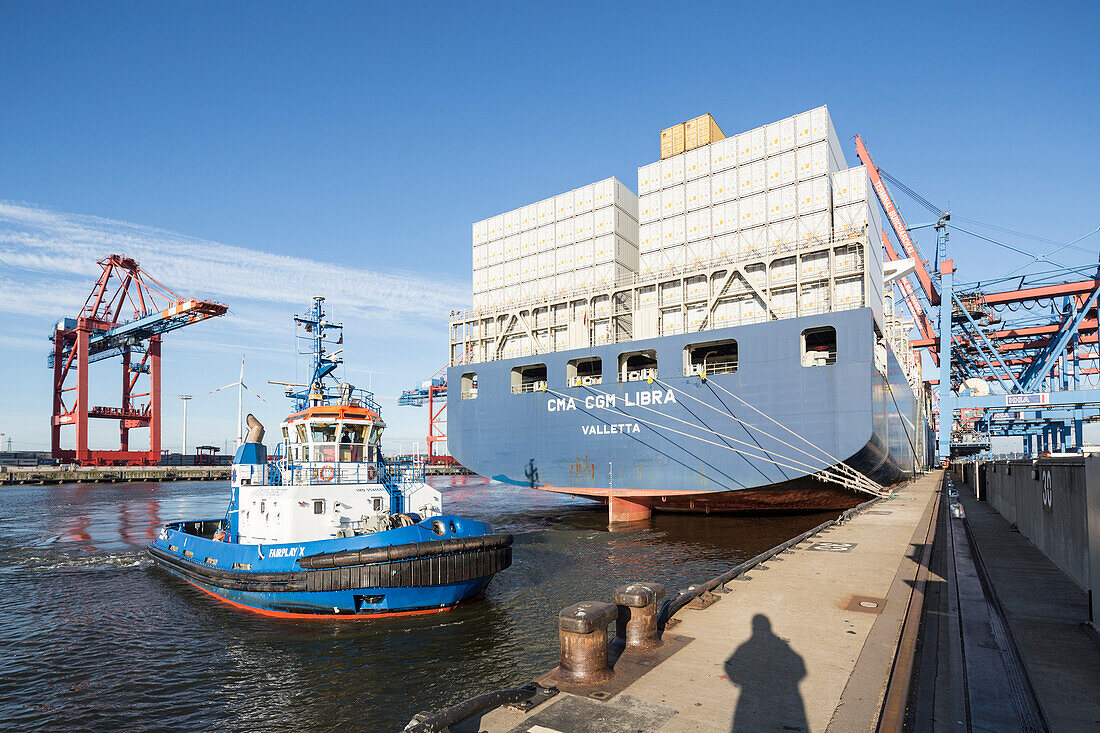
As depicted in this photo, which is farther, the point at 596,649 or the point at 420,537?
the point at 420,537

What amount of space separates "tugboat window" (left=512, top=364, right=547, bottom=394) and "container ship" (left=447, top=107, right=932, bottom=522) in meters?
0.12

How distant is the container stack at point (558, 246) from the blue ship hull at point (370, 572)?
2008cm

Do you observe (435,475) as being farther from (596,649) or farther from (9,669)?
(596,649)

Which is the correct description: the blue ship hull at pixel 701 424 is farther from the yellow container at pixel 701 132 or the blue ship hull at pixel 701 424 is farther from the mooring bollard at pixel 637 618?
the mooring bollard at pixel 637 618

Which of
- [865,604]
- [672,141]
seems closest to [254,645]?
[865,604]

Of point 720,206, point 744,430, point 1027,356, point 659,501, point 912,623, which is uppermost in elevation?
point 720,206

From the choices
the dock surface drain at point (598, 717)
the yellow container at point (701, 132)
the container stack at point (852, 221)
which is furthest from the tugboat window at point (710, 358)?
the dock surface drain at point (598, 717)

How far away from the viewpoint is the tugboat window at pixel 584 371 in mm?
31520

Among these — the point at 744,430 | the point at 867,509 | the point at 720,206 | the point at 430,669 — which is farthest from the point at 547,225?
the point at 430,669

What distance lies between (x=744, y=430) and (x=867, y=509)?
18.6 feet

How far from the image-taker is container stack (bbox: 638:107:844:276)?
91.0 feet

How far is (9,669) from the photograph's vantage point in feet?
38.4

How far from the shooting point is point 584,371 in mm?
32906

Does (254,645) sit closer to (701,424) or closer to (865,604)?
(865,604)
